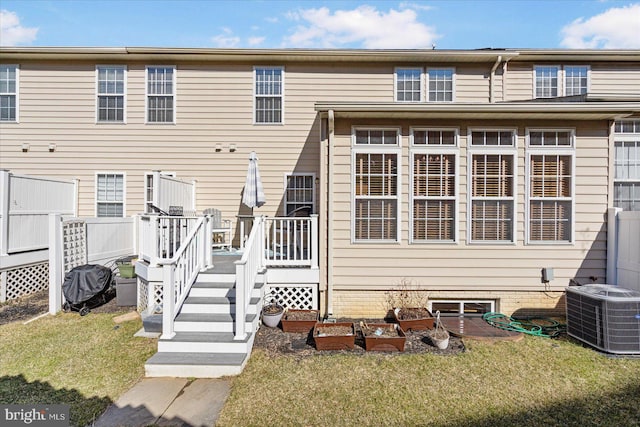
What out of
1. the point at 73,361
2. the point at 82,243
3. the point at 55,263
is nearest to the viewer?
the point at 73,361

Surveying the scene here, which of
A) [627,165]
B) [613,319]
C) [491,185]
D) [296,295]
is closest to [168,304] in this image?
[296,295]

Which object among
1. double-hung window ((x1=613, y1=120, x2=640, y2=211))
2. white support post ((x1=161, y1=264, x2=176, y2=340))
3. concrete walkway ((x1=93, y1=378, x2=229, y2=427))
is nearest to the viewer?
concrete walkway ((x1=93, y1=378, x2=229, y2=427))

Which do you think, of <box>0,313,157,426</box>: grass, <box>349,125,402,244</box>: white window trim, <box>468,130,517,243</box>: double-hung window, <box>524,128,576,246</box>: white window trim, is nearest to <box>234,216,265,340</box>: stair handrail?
<box>0,313,157,426</box>: grass

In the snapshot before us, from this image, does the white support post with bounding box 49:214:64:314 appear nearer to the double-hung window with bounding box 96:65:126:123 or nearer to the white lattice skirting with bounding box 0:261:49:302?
the white lattice skirting with bounding box 0:261:49:302

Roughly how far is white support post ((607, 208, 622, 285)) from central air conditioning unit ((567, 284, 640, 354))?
3.94ft

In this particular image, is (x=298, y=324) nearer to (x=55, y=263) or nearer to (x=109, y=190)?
(x=55, y=263)

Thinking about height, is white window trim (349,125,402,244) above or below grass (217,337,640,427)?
above

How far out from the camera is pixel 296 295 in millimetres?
5949

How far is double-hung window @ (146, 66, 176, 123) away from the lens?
27.7ft

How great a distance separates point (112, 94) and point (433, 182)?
839cm

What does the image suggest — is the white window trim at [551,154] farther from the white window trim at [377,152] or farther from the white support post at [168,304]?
the white support post at [168,304]

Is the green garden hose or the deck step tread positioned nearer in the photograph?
the deck step tread

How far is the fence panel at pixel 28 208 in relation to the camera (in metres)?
6.46

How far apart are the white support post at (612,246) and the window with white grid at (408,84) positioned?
4.89 metres
